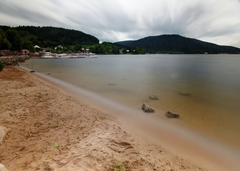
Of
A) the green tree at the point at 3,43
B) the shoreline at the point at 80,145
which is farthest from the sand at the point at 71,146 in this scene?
the green tree at the point at 3,43

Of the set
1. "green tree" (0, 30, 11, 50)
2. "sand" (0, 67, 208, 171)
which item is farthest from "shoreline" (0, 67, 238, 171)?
"green tree" (0, 30, 11, 50)

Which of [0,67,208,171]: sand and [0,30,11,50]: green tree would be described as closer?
[0,67,208,171]: sand

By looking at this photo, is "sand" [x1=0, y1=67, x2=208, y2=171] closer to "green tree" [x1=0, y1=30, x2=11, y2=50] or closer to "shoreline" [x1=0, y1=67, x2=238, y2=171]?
"shoreline" [x1=0, y1=67, x2=238, y2=171]

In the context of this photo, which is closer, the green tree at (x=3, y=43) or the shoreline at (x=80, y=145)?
the shoreline at (x=80, y=145)

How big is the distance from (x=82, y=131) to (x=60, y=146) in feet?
4.67

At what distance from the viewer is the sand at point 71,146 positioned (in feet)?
17.1

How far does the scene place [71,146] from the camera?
243 inches

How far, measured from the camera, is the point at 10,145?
6297 millimetres

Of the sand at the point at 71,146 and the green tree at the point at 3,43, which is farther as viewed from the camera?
the green tree at the point at 3,43

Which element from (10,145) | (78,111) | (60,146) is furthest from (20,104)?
(60,146)

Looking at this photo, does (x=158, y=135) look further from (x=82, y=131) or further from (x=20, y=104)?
(x=20, y=104)

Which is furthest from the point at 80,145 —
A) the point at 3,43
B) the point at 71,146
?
the point at 3,43

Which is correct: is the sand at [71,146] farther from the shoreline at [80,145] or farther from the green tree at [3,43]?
the green tree at [3,43]

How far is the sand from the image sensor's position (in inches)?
206
